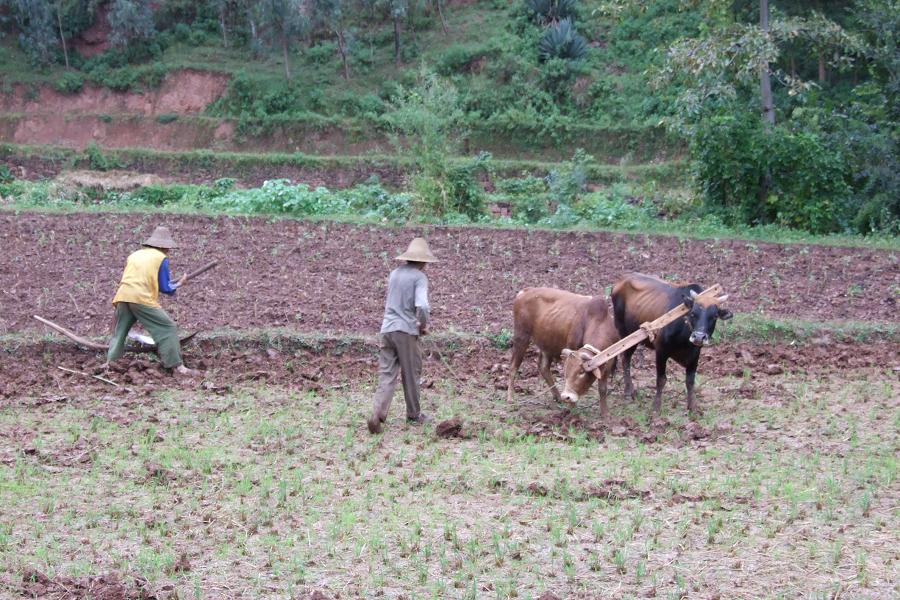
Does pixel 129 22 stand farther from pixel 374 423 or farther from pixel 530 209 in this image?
pixel 374 423

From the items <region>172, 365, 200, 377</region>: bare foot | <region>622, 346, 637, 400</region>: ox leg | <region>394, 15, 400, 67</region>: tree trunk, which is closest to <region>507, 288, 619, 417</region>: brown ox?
<region>622, 346, 637, 400</region>: ox leg

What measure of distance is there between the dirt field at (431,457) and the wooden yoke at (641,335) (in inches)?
28.0

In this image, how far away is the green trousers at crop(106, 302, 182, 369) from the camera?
1242 centimetres

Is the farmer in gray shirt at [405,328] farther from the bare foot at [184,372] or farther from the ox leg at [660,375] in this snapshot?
the bare foot at [184,372]

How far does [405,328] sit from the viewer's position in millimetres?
10648

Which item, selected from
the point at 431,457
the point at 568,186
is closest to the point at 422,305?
the point at 431,457

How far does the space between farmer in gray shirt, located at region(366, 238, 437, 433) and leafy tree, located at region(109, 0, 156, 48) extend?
39090 millimetres

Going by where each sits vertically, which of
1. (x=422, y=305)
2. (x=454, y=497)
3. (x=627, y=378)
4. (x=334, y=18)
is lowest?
(x=454, y=497)

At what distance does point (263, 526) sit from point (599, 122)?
109 feet

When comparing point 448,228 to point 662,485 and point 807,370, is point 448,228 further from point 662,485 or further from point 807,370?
point 662,485

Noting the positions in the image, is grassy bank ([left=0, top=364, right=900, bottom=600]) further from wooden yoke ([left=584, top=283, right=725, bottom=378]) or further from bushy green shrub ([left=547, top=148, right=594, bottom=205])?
bushy green shrub ([left=547, top=148, right=594, bottom=205])

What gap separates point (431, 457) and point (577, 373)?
1764 mm

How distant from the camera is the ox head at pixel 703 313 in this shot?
10480 mm

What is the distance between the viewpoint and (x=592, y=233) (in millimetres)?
19781
